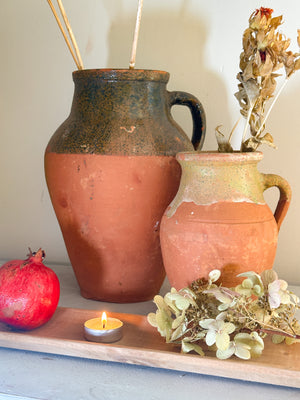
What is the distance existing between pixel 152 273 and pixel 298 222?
0.30 meters

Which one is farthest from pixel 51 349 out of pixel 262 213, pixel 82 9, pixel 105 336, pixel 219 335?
pixel 82 9

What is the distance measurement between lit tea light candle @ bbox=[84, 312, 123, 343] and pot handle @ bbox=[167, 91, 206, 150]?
349mm

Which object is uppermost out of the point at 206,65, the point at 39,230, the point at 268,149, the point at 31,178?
the point at 206,65

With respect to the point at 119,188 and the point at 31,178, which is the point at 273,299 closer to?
the point at 119,188

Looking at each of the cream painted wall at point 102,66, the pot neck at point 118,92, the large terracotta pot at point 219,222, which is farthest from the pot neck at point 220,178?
the cream painted wall at point 102,66

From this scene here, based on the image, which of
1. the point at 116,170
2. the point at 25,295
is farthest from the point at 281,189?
the point at 25,295

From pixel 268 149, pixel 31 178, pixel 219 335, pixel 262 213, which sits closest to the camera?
pixel 219 335

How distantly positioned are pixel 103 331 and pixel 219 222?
189 mm

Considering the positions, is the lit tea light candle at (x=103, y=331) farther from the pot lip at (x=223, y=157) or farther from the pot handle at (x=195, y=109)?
the pot handle at (x=195, y=109)

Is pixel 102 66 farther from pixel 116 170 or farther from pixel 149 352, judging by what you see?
pixel 149 352

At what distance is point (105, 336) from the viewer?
59cm

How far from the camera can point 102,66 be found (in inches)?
38.5

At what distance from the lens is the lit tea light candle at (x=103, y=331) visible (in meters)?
0.59

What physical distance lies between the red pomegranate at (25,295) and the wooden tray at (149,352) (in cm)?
2
